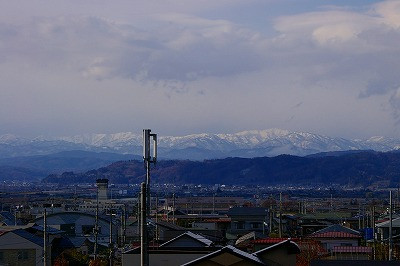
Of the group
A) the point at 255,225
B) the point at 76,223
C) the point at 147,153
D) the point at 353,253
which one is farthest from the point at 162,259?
the point at 76,223

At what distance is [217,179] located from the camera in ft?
621

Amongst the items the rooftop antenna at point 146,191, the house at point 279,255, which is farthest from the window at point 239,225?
the rooftop antenna at point 146,191

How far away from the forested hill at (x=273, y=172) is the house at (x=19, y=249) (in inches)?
5774

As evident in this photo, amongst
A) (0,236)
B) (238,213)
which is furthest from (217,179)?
(0,236)

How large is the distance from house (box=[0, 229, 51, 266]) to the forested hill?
147 meters

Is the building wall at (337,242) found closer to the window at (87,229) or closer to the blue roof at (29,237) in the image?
the blue roof at (29,237)

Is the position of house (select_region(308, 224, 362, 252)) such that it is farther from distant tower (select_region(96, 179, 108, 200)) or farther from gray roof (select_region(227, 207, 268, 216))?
distant tower (select_region(96, 179, 108, 200))

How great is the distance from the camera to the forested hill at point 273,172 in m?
177

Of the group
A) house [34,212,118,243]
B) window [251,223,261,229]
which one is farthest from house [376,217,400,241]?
house [34,212,118,243]

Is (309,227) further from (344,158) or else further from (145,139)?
(344,158)

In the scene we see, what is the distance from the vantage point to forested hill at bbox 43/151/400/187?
177 metres

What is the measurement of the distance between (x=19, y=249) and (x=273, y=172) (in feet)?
534

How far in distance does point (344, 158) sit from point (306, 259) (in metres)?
169

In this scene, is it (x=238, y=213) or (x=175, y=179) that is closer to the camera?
(x=238, y=213)
